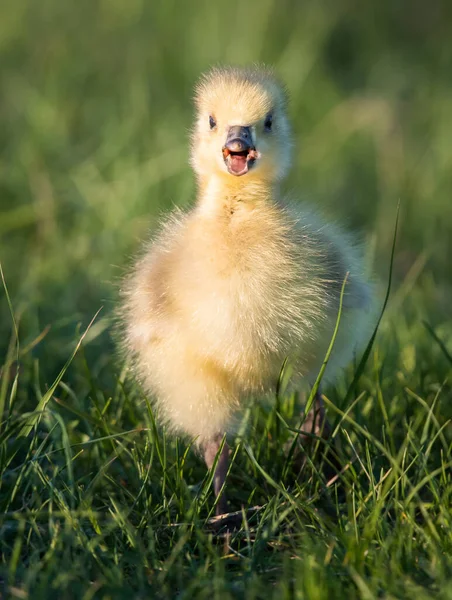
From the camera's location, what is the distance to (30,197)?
15.9 feet

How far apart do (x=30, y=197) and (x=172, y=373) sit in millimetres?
A: 2420

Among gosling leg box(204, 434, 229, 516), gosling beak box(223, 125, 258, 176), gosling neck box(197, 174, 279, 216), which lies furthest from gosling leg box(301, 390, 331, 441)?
gosling beak box(223, 125, 258, 176)

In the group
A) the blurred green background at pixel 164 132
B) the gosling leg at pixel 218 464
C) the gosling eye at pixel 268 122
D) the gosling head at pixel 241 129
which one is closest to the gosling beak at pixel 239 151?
the gosling head at pixel 241 129

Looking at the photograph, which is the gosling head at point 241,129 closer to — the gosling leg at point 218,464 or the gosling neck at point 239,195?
the gosling neck at point 239,195

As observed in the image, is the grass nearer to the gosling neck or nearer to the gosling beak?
the gosling neck

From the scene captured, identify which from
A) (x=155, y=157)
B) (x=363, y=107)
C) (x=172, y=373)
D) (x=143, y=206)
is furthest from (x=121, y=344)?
(x=363, y=107)

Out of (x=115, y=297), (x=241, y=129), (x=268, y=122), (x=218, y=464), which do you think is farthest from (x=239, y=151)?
(x=115, y=297)

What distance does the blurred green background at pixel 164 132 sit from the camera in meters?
4.26

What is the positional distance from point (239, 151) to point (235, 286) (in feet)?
1.29

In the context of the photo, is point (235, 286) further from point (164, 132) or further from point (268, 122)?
point (164, 132)

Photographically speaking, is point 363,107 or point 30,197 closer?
point 30,197

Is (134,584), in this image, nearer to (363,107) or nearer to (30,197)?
(30,197)

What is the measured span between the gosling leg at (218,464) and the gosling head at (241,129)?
2.49 feet

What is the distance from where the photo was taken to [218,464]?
8.96ft
